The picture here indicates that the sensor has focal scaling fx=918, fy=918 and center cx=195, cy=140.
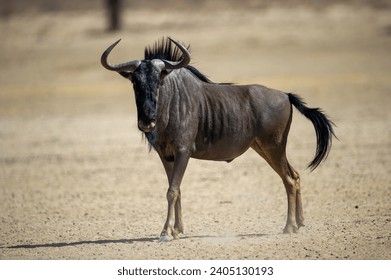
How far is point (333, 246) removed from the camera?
909cm

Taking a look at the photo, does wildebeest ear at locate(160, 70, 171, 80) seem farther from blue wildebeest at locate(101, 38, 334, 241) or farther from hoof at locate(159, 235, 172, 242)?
hoof at locate(159, 235, 172, 242)

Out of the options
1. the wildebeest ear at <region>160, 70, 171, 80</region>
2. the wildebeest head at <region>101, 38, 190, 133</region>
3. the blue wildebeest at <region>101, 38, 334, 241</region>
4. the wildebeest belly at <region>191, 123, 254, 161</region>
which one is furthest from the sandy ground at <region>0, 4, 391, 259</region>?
the wildebeest ear at <region>160, 70, 171, 80</region>

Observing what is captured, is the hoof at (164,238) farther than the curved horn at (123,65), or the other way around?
the hoof at (164,238)

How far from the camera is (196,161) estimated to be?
1650cm

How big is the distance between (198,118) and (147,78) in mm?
822

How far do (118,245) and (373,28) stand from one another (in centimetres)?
2492

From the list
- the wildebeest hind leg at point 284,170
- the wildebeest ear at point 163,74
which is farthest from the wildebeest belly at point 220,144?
the wildebeest ear at point 163,74

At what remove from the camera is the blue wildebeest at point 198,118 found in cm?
909

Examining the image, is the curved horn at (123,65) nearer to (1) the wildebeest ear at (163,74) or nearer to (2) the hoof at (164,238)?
(1) the wildebeest ear at (163,74)

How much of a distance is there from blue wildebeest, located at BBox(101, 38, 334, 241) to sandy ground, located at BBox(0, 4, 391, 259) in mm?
665

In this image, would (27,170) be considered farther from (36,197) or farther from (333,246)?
(333,246)

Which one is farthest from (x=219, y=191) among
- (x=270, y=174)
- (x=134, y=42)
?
(x=134, y=42)

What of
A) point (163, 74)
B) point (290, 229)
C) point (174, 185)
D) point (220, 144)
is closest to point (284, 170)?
point (290, 229)

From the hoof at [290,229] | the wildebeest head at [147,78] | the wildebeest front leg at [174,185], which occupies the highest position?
the wildebeest head at [147,78]
